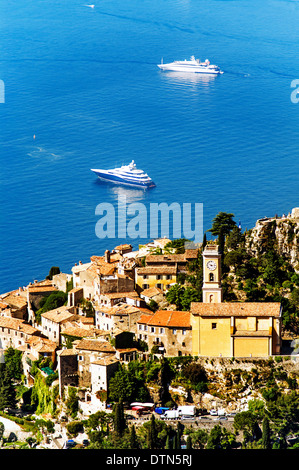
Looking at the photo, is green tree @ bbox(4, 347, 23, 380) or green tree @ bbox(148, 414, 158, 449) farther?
green tree @ bbox(4, 347, 23, 380)

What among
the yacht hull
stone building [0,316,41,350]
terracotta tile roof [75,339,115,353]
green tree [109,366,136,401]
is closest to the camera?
green tree [109,366,136,401]

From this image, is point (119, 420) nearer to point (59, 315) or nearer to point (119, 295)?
point (119, 295)

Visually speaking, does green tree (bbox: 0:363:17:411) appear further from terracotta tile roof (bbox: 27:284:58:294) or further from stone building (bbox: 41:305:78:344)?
terracotta tile roof (bbox: 27:284:58:294)

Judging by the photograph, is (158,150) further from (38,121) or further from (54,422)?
(54,422)

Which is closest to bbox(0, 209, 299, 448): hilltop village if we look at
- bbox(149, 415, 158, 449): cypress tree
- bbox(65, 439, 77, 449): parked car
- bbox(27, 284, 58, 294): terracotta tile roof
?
bbox(65, 439, 77, 449): parked car

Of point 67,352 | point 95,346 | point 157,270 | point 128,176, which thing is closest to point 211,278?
point 157,270

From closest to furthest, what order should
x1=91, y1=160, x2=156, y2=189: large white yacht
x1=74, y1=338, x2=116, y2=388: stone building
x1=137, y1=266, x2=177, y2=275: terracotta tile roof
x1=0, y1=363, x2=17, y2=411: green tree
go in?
x1=74, y1=338, x2=116, y2=388: stone building → x1=0, y1=363, x2=17, y2=411: green tree → x1=137, y1=266, x2=177, y2=275: terracotta tile roof → x1=91, y1=160, x2=156, y2=189: large white yacht
